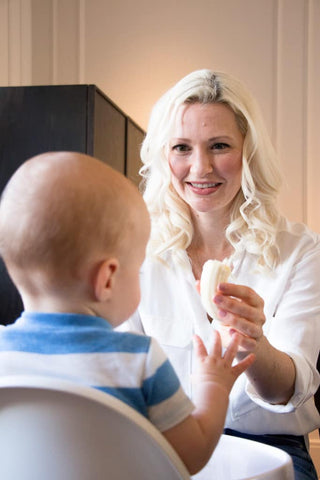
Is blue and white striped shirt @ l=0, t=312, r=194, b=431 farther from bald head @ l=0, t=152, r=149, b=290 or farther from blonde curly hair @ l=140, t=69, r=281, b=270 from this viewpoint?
blonde curly hair @ l=140, t=69, r=281, b=270

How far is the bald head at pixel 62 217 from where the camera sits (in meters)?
0.84

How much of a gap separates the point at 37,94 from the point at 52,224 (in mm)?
1887

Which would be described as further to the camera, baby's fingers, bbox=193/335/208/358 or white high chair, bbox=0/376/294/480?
baby's fingers, bbox=193/335/208/358

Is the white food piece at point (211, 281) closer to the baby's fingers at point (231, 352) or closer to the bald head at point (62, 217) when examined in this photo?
the baby's fingers at point (231, 352)

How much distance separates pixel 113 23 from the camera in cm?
411

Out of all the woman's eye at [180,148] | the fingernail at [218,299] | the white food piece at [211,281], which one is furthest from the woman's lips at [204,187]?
the fingernail at [218,299]

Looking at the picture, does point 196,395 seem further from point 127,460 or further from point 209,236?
point 209,236

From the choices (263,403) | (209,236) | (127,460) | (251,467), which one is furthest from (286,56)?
(127,460)

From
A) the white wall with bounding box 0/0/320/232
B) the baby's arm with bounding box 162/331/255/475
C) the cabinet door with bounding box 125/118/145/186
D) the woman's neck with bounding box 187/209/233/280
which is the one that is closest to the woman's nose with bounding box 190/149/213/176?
the woman's neck with bounding box 187/209/233/280

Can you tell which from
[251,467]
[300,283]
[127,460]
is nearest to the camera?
[127,460]

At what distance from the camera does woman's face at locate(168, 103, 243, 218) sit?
1779mm

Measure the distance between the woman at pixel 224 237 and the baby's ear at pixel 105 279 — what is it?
0.82 metres

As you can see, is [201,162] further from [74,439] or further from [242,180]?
[74,439]

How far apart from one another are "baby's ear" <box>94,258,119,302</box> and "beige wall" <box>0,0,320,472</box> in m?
3.03
